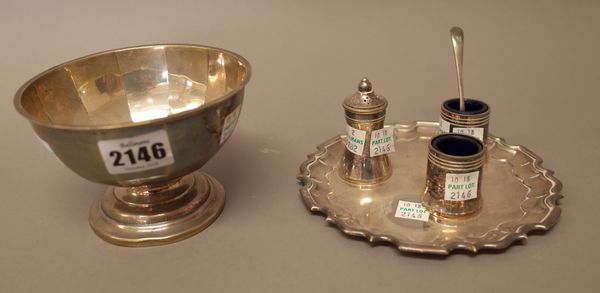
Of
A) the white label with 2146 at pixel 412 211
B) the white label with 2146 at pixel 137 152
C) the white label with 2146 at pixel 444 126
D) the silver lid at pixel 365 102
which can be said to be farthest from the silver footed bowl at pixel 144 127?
the white label with 2146 at pixel 444 126

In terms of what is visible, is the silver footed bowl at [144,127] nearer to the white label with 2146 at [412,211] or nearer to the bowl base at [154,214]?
the bowl base at [154,214]

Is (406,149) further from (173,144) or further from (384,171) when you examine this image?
(173,144)

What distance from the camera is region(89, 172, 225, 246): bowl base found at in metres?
1.22

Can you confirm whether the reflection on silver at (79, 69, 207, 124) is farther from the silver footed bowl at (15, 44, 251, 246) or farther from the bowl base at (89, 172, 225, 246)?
the bowl base at (89, 172, 225, 246)

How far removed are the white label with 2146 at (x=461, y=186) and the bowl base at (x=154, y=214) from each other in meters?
0.53

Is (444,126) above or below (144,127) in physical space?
below

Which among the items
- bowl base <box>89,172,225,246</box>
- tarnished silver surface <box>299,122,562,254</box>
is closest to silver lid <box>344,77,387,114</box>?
tarnished silver surface <box>299,122,562,254</box>

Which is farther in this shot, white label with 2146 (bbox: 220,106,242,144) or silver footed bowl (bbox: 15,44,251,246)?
white label with 2146 (bbox: 220,106,242,144)

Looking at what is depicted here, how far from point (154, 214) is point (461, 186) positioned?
673mm

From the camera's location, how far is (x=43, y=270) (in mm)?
1165

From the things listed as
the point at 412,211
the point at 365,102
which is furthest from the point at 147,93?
the point at 412,211

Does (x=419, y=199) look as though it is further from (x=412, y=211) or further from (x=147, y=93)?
(x=147, y=93)

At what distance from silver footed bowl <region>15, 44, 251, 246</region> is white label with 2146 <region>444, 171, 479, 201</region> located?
0.48 meters

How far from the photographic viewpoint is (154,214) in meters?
1.23
